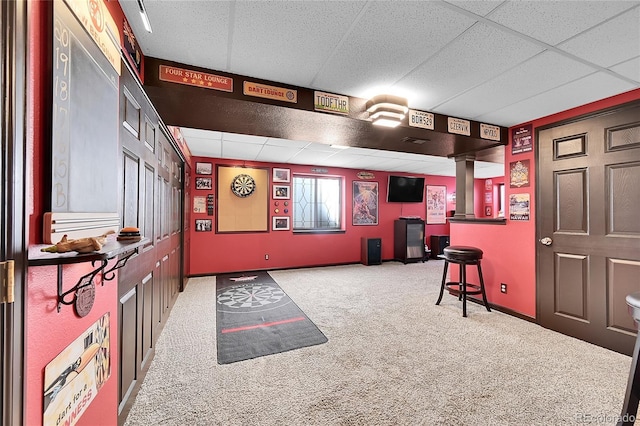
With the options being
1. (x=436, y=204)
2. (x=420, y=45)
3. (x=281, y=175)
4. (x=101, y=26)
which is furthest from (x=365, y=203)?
(x=101, y=26)

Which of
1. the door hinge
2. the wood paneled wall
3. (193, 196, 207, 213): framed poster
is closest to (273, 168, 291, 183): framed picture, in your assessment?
(193, 196, 207, 213): framed poster

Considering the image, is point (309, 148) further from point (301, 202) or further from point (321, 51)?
point (321, 51)

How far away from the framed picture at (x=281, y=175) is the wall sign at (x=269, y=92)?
361 cm

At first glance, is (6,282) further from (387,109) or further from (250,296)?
(250,296)

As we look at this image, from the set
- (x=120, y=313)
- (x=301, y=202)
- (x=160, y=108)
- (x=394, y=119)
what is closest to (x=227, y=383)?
(x=120, y=313)

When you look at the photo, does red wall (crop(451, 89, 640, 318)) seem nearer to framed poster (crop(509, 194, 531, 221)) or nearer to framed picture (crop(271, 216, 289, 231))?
framed poster (crop(509, 194, 531, 221))

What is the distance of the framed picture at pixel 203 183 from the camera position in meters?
5.37

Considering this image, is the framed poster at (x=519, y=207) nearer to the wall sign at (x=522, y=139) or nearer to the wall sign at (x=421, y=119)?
the wall sign at (x=522, y=139)

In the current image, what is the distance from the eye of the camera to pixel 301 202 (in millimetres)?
6480

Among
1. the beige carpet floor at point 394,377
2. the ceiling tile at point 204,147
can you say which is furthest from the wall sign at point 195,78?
the beige carpet floor at point 394,377

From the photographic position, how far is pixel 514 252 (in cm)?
342

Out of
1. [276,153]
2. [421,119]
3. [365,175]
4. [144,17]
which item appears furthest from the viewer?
[365,175]

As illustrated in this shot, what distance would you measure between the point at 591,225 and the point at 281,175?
4.94m

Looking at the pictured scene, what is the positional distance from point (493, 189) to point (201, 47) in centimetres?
920
